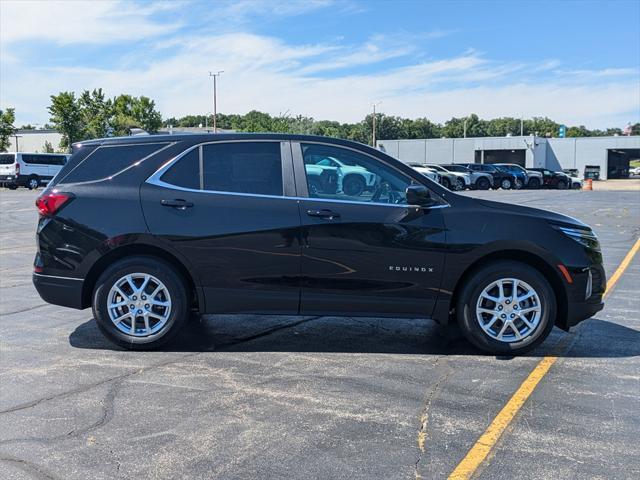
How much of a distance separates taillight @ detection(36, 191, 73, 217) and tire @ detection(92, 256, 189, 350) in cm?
67

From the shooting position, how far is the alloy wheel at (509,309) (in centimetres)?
498

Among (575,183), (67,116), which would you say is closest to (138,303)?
(575,183)

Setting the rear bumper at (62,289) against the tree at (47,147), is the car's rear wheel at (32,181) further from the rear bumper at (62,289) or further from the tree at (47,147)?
the rear bumper at (62,289)

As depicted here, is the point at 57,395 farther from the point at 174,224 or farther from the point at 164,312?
the point at 174,224

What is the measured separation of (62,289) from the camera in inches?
201

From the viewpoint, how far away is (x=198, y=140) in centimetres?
521

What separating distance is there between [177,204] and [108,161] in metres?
0.78

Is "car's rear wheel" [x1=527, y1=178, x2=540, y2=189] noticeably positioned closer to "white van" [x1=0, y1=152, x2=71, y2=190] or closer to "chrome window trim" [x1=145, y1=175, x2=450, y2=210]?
"white van" [x1=0, y1=152, x2=71, y2=190]

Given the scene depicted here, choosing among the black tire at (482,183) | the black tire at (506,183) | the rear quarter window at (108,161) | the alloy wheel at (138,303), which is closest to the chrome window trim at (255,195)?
the rear quarter window at (108,161)

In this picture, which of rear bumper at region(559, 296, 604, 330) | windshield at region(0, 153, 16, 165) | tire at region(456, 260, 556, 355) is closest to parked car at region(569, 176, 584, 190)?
windshield at region(0, 153, 16, 165)

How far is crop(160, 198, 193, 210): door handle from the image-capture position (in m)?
5.00

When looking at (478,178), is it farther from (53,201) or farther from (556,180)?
(53,201)

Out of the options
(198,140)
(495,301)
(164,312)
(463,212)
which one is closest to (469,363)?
(495,301)

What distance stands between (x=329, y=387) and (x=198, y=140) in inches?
93.4
